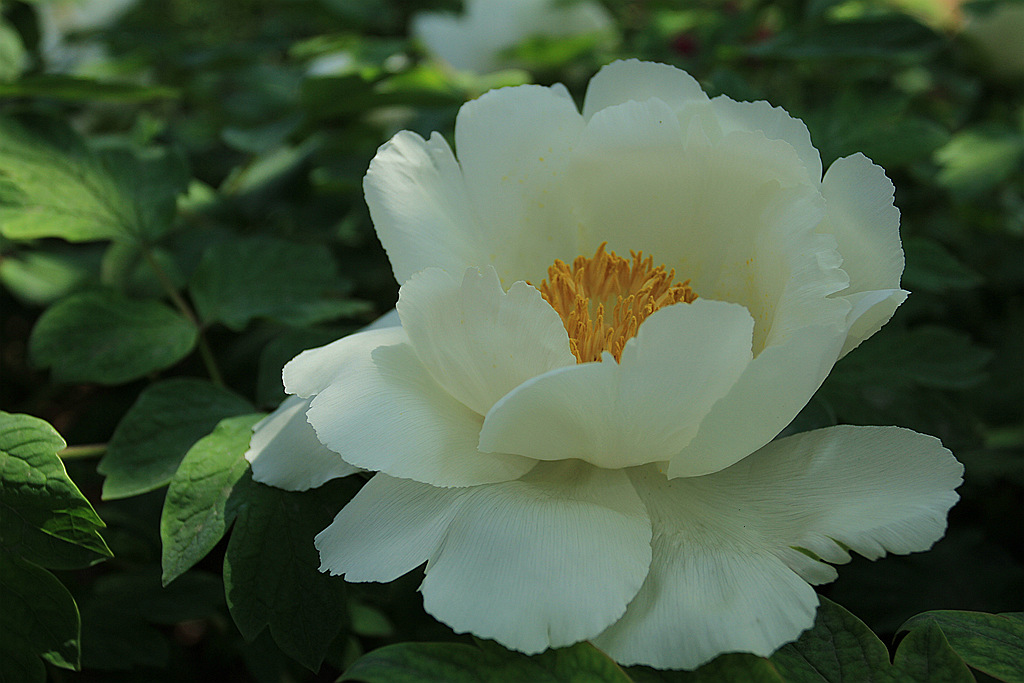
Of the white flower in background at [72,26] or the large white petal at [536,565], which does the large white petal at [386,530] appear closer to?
the large white petal at [536,565]

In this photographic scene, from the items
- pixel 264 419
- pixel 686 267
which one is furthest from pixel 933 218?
pixel 264 419

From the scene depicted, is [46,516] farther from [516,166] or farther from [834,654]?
[834,654]

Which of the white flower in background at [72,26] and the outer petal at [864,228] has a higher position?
the outer petal at [864,228]

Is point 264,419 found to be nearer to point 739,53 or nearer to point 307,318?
point 307,318

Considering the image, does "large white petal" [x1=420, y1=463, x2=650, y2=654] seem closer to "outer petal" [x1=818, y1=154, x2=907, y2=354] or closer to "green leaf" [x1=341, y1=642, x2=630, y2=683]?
"green leaf" [x1=341, y1=642, x2=630, y2=683]

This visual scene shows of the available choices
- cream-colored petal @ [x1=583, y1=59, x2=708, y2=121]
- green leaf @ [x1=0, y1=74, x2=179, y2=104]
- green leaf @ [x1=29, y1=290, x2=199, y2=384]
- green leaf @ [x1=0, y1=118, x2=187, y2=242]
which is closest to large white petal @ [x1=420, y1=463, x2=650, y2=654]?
cream-colored petal @ [x1=583, y1=59, x2=708, y2=121]

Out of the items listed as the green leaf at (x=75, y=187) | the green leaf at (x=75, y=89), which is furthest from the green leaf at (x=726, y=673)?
the green leaf at (x=75, y=89)

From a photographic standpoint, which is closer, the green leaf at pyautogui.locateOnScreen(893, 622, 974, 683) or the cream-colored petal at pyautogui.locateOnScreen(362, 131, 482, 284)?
the green leaf at pyautogui.locateOnScreen(893, 622, 974, 683)
